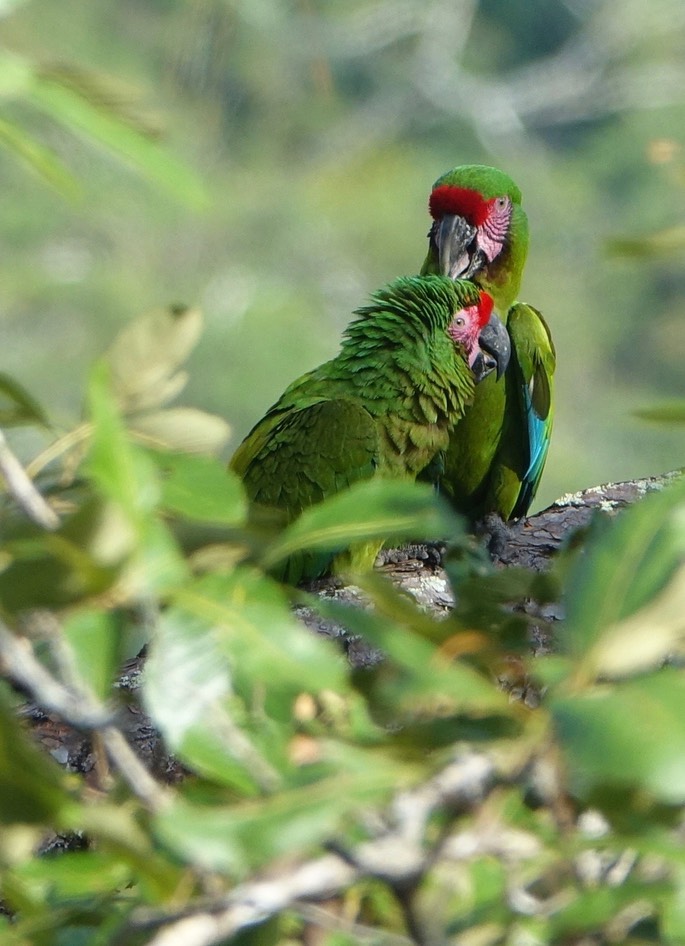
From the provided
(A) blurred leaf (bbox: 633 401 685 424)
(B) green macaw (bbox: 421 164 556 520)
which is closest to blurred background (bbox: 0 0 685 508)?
(B) green macaw (bbox: 421 164 556 520)

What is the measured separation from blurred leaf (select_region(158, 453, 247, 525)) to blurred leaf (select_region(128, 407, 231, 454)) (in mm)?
51

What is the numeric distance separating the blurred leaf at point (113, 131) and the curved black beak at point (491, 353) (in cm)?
162

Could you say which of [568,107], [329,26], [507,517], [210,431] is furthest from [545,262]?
[210,431]

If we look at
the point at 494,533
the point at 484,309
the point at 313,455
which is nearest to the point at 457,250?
the point at 484,309

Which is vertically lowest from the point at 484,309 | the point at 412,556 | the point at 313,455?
the point at 412,556

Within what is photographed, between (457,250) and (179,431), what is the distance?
6.19ft

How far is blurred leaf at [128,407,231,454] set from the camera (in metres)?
0.51

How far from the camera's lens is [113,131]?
0.41 meters

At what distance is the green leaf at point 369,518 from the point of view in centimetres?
43

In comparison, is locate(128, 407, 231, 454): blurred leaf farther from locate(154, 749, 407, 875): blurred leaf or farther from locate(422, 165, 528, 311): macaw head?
locate(422, 165, 528, 311): macaw head

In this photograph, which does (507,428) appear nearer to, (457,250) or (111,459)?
(457,250)

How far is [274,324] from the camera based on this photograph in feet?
30.7

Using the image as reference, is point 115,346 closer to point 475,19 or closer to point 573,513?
point 573,513

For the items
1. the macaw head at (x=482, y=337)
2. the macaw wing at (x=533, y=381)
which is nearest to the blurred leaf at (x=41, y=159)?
the macaw head at (x=482, y=337)
